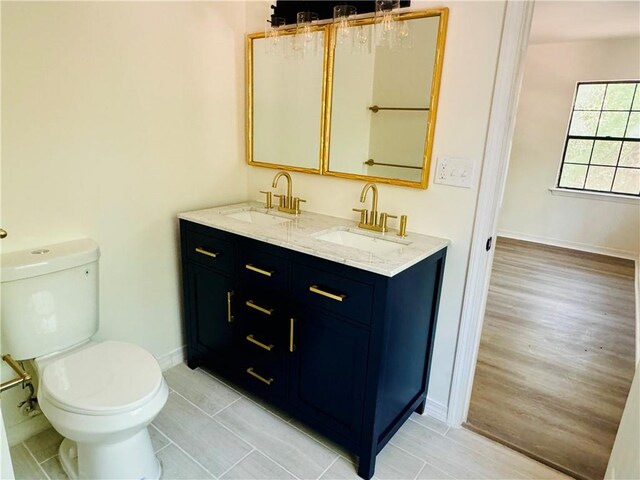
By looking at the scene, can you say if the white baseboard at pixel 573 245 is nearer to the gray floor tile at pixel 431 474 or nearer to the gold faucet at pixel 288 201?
the gold faucet at pixel 288 201

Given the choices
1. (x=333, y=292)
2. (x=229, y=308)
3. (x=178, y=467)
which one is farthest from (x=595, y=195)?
(x=178, y=467)

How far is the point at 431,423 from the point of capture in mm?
1911

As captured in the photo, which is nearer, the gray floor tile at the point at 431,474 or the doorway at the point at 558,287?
the gray floor tile at the point at 431,474

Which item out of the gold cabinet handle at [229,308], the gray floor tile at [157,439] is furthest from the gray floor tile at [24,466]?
the gold cabinet handle at [229,308]

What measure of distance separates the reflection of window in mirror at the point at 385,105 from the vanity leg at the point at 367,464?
1.16 metres

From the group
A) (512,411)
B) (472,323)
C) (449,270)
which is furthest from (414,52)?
(512,411)

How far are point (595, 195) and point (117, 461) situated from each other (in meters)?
5.43

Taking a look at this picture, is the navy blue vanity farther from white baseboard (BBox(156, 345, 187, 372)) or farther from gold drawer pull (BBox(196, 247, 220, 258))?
white baseboard (BBox(156, 345, 187, 372))

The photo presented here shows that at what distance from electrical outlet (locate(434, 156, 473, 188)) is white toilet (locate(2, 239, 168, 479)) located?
1.38m

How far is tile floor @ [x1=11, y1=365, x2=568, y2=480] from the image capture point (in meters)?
1.60

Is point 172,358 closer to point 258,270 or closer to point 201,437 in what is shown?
point 201,437

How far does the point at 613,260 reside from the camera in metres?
4.66

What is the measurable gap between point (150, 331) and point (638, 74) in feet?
18.1

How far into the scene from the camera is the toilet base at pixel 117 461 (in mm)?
1432
